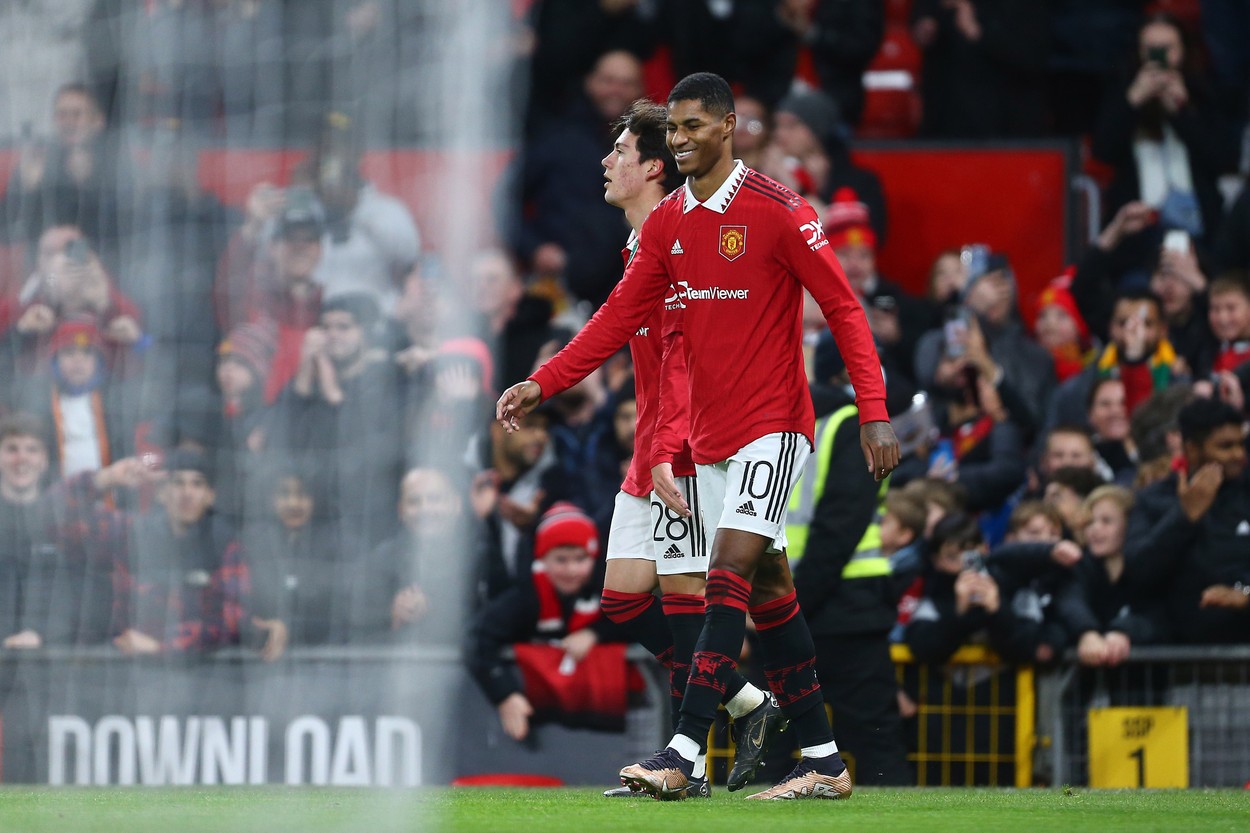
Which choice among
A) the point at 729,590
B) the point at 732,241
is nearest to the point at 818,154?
the point at 732,241

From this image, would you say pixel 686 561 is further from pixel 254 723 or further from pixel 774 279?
pixel 254 723

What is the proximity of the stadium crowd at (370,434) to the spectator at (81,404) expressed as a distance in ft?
0.05

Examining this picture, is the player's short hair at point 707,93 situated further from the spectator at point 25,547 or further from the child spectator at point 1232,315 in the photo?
the child spectator at point 1232,315

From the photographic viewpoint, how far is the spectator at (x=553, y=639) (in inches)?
356

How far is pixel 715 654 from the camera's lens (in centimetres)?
619

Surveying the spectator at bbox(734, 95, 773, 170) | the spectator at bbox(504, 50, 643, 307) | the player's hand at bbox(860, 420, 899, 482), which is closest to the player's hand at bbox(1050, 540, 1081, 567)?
the player's hand at bbox(860, 420, 899, 482)

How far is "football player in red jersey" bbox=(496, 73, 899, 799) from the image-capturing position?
6223 millimetres

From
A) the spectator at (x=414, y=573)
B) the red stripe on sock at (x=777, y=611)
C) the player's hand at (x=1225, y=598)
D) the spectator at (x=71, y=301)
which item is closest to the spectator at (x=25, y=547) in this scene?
the spectator at (x=71, y=301)

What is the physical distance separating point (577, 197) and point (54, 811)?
653 centimetres

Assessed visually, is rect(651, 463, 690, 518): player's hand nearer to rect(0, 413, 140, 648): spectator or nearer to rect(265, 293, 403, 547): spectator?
rect(265, 293, 403, 547): spectator

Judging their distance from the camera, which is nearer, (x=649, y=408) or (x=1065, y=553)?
(x=649, y=408)

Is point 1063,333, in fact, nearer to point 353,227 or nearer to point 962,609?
point 962,609

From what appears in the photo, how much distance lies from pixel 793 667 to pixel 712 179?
4.95 ft

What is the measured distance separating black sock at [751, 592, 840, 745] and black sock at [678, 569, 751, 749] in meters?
0.30
